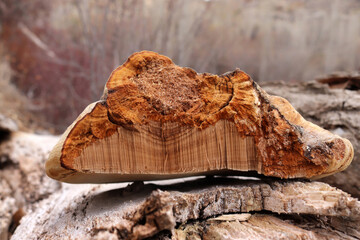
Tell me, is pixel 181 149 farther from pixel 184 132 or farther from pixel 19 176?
pixel 19 176

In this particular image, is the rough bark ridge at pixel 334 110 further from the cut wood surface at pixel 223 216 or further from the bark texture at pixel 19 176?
the bark texture at pixel 19 176

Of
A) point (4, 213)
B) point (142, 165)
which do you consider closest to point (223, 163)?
point (142, 165)

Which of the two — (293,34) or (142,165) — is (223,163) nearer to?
(142,165)

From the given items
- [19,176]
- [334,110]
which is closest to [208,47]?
[334,110]

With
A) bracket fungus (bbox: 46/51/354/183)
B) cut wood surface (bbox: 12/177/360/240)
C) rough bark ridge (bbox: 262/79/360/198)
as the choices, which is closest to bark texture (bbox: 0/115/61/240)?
cut wood surface (bbox: 12/177/360/240)

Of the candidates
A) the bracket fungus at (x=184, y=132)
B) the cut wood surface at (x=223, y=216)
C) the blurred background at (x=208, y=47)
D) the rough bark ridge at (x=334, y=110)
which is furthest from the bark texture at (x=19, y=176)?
the blurred background at (x=208, y=47)

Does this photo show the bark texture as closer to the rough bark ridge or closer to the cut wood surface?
the cut wood surface
